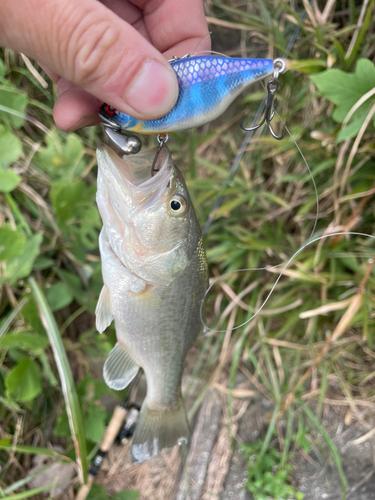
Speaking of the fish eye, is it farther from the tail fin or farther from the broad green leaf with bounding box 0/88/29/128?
the broad green leaf with bounding box 0/88/29/128

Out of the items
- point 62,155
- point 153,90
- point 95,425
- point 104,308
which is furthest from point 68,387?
point 153,90

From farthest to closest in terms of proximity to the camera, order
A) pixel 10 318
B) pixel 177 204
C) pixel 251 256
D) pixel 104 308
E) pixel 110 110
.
Result: 1. pixel 251 256
2. pixel 10 318
3. pixel 104 308
4. pixel 177 204
5. pixel 110 110

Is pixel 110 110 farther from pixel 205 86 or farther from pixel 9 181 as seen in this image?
pixel 9 181

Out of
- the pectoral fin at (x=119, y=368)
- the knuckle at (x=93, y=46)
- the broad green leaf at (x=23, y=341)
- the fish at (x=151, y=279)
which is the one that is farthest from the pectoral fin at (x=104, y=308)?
the knuckle at (x=93, y=46)

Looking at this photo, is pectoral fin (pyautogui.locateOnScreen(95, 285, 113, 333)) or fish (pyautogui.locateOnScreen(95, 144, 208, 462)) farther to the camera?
pectoral fin (pyautogui.locateOnScreen(95, 285, 113, 333))

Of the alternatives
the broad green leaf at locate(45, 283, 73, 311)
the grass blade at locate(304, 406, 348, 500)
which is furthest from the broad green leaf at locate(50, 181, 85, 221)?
the grass blade at locate(304, 406, 348, 500)

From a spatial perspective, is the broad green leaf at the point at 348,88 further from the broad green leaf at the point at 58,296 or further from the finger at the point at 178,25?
the broad green leaf at the point at 58,296

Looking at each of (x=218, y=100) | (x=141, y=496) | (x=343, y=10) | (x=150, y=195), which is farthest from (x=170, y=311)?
(x=343, y=10)
